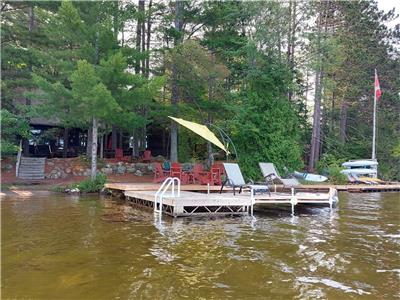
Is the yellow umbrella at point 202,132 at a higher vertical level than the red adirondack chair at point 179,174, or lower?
higher

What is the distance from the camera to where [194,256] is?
6.33m

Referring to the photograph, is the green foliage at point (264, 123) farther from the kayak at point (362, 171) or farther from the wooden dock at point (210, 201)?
the wooden dock at point (210, 201)

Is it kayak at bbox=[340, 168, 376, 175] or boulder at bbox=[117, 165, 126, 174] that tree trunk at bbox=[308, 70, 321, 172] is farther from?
boulder at bbox=[117, 165, 126, 174]

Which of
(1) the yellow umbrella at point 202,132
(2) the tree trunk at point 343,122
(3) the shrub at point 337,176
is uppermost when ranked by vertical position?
(2) the tree trunk at point 343,122

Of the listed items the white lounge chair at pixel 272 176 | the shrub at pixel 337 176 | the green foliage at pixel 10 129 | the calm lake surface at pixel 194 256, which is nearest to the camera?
the calm lake surface at pixel 194 256

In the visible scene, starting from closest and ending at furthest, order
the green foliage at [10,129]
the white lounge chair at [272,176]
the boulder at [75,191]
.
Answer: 1. the white lounge chair at [272,176]
2. the boulder at [75,191]
3. the green foliage at [10,129]

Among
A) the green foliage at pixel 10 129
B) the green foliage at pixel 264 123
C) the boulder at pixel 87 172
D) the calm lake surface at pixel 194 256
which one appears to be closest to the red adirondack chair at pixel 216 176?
the green foliage at pixel 264 123

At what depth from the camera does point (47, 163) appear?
19.5m

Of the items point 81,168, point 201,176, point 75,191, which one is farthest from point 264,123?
point 75,191

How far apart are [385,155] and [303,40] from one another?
10.8 meters

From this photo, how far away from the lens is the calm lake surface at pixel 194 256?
4793 mm

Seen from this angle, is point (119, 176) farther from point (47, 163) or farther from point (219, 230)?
point (219, 230)

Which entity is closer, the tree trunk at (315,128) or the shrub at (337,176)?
Answer: the shrub at (337,176)

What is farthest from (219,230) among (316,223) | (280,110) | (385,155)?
(385,155)
